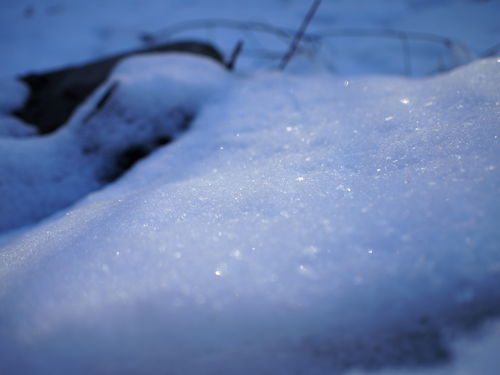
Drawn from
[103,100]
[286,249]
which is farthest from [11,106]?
[286,249]

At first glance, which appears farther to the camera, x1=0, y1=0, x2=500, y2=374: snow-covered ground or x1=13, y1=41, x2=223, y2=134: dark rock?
x1=13, y1=41, x2=223, y2=134: dark rock

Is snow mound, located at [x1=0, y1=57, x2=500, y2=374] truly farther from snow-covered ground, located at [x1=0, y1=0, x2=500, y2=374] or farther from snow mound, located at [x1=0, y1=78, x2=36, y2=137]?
snow mound, located at [x1=0, y1=78, x2=36, y2=137]

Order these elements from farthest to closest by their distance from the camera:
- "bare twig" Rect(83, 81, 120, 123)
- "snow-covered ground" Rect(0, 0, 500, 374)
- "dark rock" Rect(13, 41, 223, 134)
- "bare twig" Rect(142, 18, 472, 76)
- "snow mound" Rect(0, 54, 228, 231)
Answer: "bare twig" Rect(142, 18, 472, 76), "dark rock" Rect(13, 41, 223, 134), "bare twig" Rect(83, 81, 120, 123), "snow mound" Rect(0, 54, 228, 231), "snow-covered ground" Rect(0, 0, 500, 374)

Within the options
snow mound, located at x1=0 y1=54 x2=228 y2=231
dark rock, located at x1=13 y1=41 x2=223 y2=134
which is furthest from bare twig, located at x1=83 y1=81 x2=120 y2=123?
dark rock, located at x1=13 y1=41 x2=223 y2=134

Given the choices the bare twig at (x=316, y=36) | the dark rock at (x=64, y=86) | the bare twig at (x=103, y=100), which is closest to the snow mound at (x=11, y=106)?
the dark rock at (x=64, y=86)

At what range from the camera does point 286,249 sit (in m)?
0.41

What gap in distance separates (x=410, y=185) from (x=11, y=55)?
2771 mm

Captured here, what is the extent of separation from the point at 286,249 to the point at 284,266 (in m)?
0.03

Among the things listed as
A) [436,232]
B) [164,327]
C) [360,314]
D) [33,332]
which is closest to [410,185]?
[436,232]

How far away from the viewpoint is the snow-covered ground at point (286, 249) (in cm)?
35

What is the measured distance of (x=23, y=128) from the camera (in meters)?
1.17

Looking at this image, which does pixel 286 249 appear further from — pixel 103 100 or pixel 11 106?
pixel 11 106

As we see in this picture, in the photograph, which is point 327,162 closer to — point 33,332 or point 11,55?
point 33,332

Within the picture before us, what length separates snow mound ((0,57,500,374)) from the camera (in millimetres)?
352
